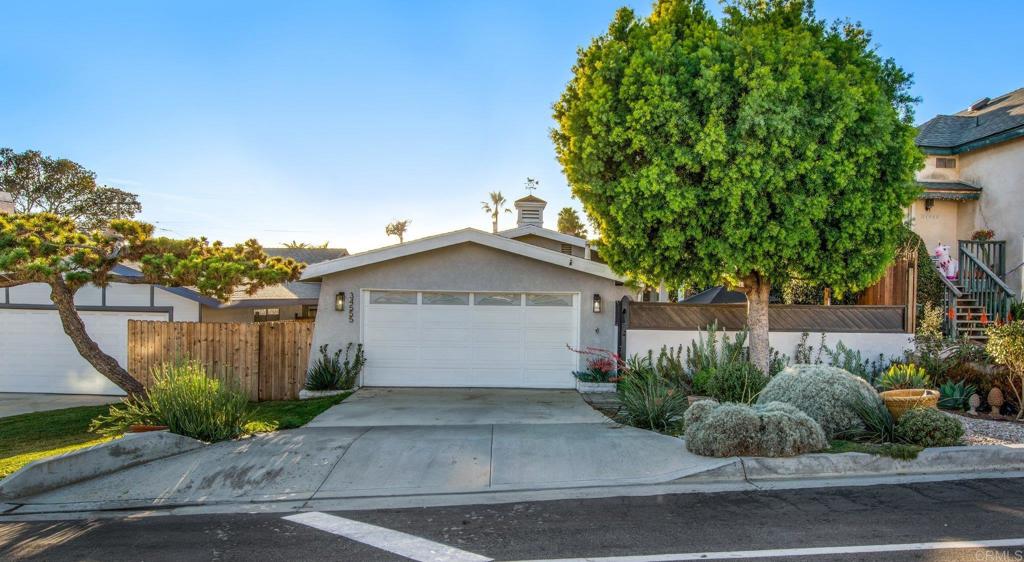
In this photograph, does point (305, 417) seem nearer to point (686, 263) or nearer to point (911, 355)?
point (686, 263)

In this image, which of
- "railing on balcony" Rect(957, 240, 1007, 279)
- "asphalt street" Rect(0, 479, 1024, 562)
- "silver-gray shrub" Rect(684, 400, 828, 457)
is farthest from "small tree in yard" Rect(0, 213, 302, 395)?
"railing on balcony" Rect(957, 240, 1007, 279)

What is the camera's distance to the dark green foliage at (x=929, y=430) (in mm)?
6465

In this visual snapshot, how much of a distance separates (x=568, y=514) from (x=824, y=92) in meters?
7.60

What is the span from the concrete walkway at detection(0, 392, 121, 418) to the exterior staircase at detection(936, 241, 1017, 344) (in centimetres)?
1899

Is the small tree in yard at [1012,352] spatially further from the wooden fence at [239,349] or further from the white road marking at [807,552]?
the wooden fence at [239,349]

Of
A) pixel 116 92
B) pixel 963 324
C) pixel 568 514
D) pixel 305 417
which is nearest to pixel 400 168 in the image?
pixel 116 92

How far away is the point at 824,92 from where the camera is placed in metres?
8.56

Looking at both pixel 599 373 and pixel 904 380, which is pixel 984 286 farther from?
pixel 599 373

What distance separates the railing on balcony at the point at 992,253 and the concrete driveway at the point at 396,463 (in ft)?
39.9

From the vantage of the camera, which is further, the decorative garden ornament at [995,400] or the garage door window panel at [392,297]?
the garage door window panel at [392,297]

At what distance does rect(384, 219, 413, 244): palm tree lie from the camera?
66812mm

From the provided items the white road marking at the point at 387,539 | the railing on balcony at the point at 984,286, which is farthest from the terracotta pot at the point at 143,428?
the railing on balcony at the point at 984,286

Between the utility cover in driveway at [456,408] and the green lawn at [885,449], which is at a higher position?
the green lawn at [885,449]

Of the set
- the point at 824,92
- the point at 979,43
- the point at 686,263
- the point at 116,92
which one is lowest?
the point at 686,263
